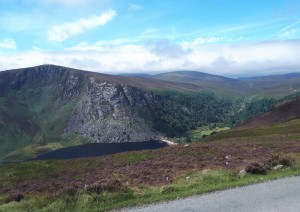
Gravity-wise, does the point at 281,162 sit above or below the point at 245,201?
below

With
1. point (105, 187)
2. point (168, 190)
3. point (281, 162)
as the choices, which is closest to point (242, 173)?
point (281, 162)

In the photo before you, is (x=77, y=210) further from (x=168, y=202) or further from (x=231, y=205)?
(x=231, y=205)

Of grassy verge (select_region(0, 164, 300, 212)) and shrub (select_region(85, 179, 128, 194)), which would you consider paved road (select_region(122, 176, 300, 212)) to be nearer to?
grassy verge (select_region(0, 164, 300, 212))

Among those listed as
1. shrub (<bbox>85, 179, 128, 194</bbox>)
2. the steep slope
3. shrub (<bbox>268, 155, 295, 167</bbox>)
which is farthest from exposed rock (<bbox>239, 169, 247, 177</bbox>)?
the steep slope

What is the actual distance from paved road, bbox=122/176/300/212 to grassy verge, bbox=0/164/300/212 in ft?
3.51

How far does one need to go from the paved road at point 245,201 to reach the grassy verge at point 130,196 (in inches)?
42.2

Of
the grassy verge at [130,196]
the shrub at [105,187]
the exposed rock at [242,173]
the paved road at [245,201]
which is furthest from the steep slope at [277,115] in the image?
the shrub at [105,187]

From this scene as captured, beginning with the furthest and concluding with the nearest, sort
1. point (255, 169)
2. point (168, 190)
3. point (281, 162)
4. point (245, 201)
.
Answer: point (281, 162) → point (255, 169) → point (168, 190) → point (245, 201)

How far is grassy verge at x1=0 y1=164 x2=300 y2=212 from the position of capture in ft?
64.0

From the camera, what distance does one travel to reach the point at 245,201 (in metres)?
18.5

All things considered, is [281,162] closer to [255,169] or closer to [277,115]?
[255,169]

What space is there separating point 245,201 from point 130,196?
265 inches

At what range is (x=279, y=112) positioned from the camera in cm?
12550

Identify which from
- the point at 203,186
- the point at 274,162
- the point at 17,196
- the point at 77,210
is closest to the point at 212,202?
the point at 203,186
